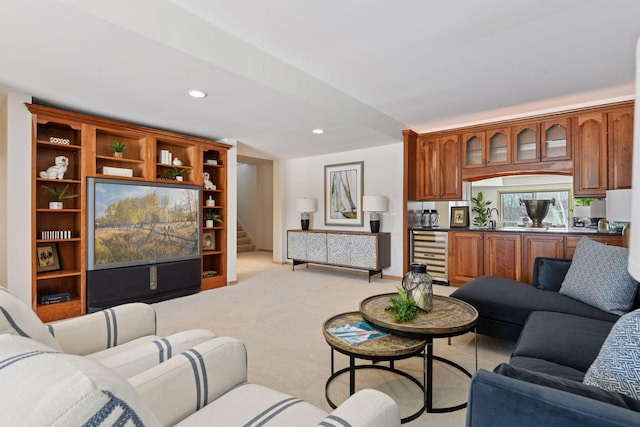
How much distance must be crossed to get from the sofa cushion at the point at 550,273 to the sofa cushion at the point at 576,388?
235cm

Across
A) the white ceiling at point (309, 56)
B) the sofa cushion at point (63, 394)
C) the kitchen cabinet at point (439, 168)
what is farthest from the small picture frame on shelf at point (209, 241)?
the sofa cushion at point (63, 394)

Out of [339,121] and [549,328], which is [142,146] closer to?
[339,121]

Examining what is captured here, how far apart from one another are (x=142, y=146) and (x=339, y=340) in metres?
3.75

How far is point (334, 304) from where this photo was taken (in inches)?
156

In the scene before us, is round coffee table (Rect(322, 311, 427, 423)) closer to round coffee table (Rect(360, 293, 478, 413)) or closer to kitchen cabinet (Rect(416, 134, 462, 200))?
round coffee table (Rect(360, 293, 478, 413))

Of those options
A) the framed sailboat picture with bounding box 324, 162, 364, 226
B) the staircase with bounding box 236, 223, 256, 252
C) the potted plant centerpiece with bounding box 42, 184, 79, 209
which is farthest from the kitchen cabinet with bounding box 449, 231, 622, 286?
the staircase with bounding box 236, 223, 256, 252

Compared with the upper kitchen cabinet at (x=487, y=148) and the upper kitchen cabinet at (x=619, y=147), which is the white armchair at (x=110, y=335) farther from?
the upper kitchen cabinet at (x=619, y=147)

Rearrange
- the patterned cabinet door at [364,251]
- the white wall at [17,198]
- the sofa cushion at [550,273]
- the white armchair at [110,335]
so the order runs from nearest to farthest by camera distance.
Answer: the white armchair at [110,335] → the sofa cushion at [550,273] → the white wall at [17,198] → the patterned cabinet door at [364,251]

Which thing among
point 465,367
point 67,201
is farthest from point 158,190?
point 465,367

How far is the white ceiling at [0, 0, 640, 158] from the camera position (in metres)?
2.14

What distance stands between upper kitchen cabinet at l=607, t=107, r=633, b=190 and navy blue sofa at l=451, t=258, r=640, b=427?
178 centimetres

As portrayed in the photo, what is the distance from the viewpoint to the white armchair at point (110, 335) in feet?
3.11

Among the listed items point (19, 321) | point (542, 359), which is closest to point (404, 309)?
point (542, 359)

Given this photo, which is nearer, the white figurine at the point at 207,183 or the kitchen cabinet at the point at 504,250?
the kitchen cabinet at the point at 504,250
